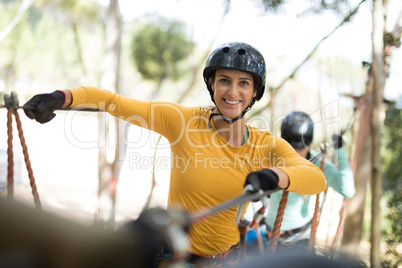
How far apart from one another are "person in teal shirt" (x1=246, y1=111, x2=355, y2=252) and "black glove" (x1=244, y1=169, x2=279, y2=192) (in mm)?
1709

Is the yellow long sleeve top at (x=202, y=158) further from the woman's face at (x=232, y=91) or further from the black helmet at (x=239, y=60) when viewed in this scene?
the black helmet at (x=239, y=60)

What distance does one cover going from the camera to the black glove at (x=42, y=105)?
6.12ft

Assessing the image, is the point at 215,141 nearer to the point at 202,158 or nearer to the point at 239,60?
the point at 202,158

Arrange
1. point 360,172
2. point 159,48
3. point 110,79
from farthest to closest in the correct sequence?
point 159,48 → point 110,79 → point 360,172

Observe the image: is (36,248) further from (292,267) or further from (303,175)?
(303,175)

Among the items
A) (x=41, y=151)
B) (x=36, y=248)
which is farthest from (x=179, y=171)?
(x=41, y=151)

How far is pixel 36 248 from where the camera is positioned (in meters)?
0.66

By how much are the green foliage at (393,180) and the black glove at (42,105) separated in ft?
17.1

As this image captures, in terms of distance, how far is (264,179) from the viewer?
1475mm

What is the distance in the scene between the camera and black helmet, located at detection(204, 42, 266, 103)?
7.21 feet

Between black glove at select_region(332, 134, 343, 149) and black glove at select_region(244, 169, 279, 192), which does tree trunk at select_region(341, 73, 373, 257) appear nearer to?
black glove at select_region(332, 134, 343, 149)

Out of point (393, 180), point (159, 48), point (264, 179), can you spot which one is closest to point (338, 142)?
point (264, 179)

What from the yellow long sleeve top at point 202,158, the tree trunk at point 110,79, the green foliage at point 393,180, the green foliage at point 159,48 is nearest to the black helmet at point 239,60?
the yellow long sleeve top at point 202,158

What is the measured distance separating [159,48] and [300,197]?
50.3 ft
